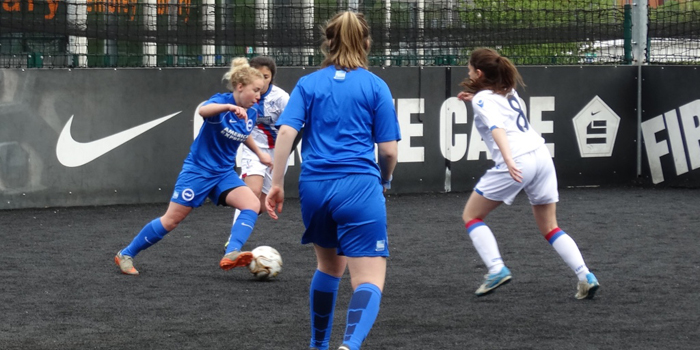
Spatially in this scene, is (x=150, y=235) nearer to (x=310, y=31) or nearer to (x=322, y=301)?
(x=322, y=301)

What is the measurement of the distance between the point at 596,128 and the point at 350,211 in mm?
10072

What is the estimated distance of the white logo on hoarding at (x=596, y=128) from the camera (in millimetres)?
13898

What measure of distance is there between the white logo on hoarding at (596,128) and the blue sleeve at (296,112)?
386 inches

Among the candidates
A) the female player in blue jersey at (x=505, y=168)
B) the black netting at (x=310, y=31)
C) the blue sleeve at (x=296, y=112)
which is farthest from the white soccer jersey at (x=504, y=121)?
the black netting at (x=310, y=31)

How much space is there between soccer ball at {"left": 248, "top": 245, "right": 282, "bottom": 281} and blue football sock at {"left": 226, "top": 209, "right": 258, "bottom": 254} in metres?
0.15

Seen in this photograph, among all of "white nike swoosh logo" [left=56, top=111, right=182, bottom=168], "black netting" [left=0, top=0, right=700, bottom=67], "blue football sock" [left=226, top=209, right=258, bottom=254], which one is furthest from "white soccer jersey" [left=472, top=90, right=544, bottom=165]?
"black netting" [left=0, top=0, right=700, bottom=67]

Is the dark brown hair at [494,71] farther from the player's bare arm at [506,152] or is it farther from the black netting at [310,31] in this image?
the black netting at [310,31]

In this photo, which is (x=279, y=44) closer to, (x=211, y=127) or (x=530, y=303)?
(x=211, y=127)

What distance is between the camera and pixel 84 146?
468 inches

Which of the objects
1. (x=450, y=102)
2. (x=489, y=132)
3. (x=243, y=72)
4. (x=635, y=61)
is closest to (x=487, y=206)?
(x=489, y=132)

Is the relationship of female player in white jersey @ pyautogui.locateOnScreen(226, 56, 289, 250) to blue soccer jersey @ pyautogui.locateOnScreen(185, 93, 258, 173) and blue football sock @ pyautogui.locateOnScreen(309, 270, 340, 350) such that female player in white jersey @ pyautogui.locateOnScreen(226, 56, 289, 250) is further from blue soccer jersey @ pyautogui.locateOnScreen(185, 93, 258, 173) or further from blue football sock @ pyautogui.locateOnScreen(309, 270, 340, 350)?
blue football sock @ pyautogui.locateOnScreen(309, 270, 340, 350)

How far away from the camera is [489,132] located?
264 inches

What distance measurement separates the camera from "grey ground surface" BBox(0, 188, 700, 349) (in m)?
5.56

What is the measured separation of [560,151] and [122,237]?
665cm
